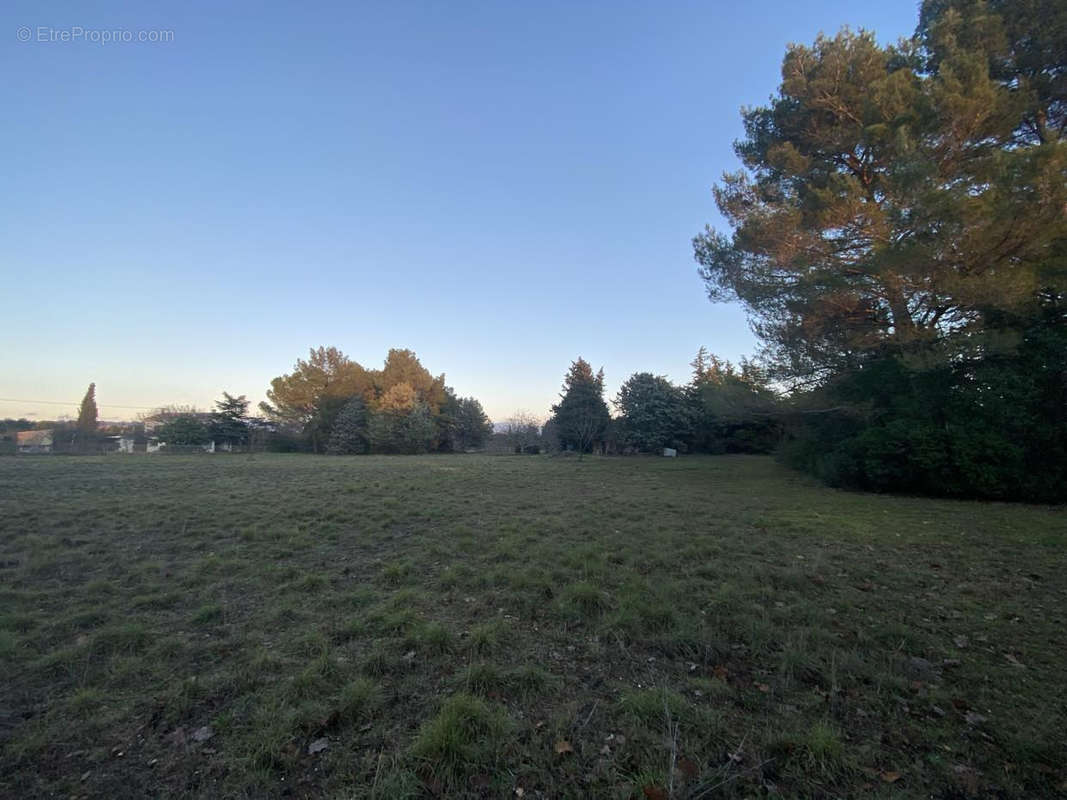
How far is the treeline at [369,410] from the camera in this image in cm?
3484

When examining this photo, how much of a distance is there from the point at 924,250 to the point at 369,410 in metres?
34.4

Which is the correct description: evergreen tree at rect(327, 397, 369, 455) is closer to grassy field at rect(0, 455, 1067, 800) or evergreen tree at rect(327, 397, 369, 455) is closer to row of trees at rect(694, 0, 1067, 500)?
row of trees at rect(694, 0, 1067, 500)

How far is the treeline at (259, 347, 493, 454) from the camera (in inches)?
1372

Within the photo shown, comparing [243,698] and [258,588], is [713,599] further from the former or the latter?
[258,588]

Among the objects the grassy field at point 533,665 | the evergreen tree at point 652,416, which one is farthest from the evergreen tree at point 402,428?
the grassy field at point 533,665

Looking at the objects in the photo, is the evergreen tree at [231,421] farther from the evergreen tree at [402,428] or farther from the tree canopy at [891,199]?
the tree canopy at [891,199]

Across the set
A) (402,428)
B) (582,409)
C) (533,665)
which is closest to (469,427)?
(402,428)

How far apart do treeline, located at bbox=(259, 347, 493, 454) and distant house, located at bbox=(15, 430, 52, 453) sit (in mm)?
12791

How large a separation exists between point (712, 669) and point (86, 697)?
3.48 metres

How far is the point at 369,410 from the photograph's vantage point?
3631 centimetres

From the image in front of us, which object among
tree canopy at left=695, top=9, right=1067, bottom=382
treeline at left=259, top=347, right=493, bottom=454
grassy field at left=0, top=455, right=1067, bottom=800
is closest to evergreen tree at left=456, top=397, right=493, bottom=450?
treeline at left=259, top=347, right=493, bottom=454

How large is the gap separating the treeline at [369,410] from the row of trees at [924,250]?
2703cm

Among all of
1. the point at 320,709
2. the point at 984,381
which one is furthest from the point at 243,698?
the point at 984,381

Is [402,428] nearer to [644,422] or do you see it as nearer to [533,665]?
[644,422]
